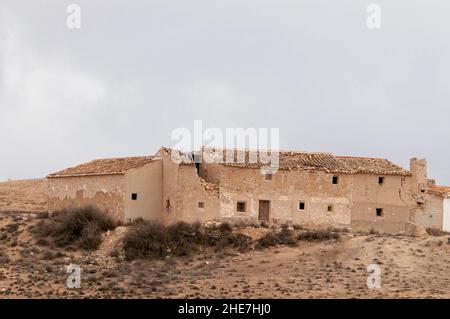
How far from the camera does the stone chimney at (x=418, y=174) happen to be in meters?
47.9

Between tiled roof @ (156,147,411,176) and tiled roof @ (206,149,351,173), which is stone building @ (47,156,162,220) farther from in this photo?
tiled roof @ (206,149,351,173)

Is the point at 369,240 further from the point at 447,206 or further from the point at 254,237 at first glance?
the point at 447,206

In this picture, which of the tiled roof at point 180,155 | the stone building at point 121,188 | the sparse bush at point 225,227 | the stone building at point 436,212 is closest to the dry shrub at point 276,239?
the sparse bush at point 225,227

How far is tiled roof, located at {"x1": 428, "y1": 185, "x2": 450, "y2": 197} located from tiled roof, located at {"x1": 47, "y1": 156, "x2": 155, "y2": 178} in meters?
18.1

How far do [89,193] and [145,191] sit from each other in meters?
3.62

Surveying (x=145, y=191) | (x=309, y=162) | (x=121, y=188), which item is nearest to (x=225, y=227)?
(x=145, y=191)

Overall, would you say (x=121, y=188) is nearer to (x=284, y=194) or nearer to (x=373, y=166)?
(x=284, y=194)

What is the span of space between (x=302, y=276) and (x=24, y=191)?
45592mm

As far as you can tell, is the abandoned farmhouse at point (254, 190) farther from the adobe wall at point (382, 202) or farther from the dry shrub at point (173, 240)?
the dry shrub at point (173, 240)

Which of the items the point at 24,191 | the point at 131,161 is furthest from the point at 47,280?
the point at 24,191

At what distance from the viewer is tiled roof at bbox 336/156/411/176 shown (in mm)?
47125

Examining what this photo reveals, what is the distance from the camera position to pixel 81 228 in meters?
43.1

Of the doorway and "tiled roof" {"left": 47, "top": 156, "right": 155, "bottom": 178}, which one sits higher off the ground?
"tiled roof" {"left": 47, "top": 156, "right": 155, "bottom": 178}

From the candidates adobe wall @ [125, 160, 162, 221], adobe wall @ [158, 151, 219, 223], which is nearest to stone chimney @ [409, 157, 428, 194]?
adobe wall @ [158, 151, 219, 223]
